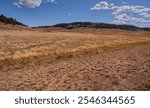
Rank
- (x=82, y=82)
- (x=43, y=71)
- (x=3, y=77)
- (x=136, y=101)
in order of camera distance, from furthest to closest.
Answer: (x=43, y=71)
(x=3, y=77)
(x=82, y=82)
(x=136, y=101)

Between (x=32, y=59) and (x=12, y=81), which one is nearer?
(x=12, y=81)

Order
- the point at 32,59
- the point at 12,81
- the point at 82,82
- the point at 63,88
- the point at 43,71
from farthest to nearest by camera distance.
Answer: the point at 32,59, the point at 43,71, the point at 12,81, the point at 82,82, the point at 63,88

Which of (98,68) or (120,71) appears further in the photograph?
(98,68)

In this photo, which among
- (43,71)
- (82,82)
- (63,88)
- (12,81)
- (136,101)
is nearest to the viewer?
(136,101)

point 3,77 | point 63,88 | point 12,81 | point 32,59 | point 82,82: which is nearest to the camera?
point 63,88

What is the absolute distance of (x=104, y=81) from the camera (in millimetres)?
13570

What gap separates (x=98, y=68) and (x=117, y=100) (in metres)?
7.75

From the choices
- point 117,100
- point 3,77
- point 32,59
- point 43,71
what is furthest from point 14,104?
point 32,59

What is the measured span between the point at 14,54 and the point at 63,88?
12268mm

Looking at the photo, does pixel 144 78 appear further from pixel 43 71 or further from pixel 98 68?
pixel 43 71

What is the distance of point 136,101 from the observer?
9.53m

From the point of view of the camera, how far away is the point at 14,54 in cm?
2406

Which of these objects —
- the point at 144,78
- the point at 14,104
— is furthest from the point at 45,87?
the point at 144,78

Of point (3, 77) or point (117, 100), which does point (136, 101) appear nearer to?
point (117, 100)
